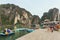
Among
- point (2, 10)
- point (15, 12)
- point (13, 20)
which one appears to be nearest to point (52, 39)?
point (13, 20)

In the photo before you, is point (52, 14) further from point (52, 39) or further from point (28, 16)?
point (52, 39)

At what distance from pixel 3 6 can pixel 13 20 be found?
2938mm

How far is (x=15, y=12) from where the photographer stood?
14.6 m

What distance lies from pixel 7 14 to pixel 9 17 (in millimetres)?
652

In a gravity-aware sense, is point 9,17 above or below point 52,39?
above

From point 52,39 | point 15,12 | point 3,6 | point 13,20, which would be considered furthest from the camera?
point 3,6

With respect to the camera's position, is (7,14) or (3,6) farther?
(3,6)

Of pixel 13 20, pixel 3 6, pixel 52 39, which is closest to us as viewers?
pixel 52 39

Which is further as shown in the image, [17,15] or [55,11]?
[55,11]

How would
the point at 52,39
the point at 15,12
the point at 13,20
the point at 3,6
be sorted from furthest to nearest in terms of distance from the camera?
1. the point at 3,6
2. the point at 15,12
3. the point at 13,20
4. the point at 52,39

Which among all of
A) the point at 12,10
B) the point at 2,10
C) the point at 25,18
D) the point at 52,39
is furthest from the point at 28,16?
the point at 52,39

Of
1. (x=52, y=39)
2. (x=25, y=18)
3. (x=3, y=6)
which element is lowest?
(x=52, y=39)

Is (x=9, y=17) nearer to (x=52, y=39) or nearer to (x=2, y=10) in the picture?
(x=2, y=10)

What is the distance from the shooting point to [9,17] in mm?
14180
